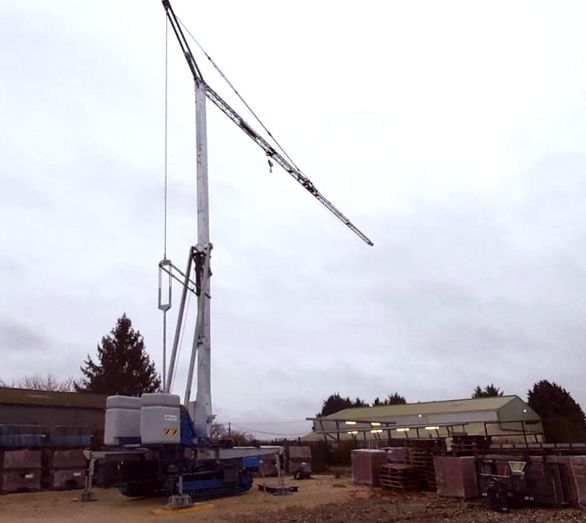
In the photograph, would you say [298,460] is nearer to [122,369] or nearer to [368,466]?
[368,466]

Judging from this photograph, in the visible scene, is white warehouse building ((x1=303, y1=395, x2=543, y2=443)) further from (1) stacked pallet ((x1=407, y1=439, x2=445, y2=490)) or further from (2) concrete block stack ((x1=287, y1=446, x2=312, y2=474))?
(1) stacked pallet ((x1=407, y1=439, x2=445, y2=490))

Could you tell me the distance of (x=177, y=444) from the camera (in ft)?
52.4

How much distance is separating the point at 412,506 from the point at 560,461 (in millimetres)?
3789

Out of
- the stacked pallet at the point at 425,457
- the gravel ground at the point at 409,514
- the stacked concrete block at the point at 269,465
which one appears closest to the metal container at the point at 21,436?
the stacked concrete block at the point at 269,465

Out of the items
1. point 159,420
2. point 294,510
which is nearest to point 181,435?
point 159,420

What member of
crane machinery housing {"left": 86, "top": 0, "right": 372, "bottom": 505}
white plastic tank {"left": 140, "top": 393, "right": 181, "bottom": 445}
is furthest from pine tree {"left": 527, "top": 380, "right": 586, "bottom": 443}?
white plastic tank {"left": 140, "top": 393, "right": 181, "bottom": 445}

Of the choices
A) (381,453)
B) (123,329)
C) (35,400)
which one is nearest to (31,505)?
(381,453)

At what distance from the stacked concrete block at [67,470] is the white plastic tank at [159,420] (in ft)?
21.7

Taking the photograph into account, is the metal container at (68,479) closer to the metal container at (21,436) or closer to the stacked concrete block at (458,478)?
the metal container at (21,436)

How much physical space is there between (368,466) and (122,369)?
31.4m

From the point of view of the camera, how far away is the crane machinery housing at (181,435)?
1547cm

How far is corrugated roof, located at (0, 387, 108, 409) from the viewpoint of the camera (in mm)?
30609

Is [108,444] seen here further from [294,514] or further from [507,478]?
[507,478]

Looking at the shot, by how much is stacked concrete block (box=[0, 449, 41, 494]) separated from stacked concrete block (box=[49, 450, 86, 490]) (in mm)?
482
